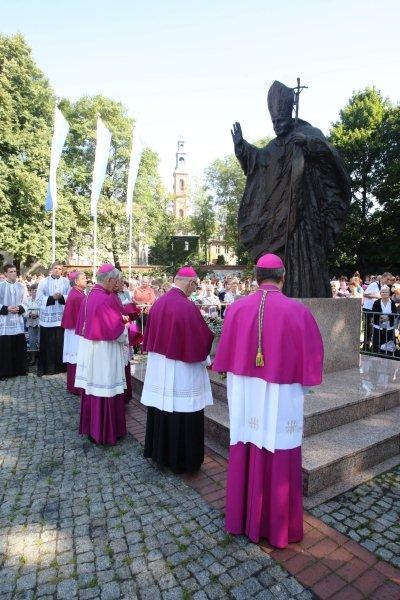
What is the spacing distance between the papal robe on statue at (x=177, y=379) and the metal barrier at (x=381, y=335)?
5.46 meters

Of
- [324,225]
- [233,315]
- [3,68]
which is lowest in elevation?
[233,315]

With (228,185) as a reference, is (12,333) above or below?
below

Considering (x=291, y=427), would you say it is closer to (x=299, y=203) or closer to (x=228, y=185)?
(x=299, y=203)

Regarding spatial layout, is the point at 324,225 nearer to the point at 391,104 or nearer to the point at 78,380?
the point at 78,380

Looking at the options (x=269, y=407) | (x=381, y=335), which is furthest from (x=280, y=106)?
(x=381, y=335)

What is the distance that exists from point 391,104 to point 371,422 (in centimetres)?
3443

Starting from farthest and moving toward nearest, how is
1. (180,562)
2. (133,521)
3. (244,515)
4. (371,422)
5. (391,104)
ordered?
(391,104), (371,422), (133,521), (244,515), (180,562)

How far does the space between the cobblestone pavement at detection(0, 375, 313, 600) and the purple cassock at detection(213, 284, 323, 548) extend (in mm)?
313

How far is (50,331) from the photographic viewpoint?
30.3ft

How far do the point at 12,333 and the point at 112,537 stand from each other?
6.60 m

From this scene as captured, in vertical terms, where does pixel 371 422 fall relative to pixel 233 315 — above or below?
below

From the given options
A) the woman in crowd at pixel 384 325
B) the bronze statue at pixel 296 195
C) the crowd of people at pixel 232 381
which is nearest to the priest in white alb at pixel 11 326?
the crowd of people at pixel 232 381

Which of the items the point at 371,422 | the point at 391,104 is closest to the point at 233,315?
the point at 371,422

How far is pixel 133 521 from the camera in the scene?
11.6ft
